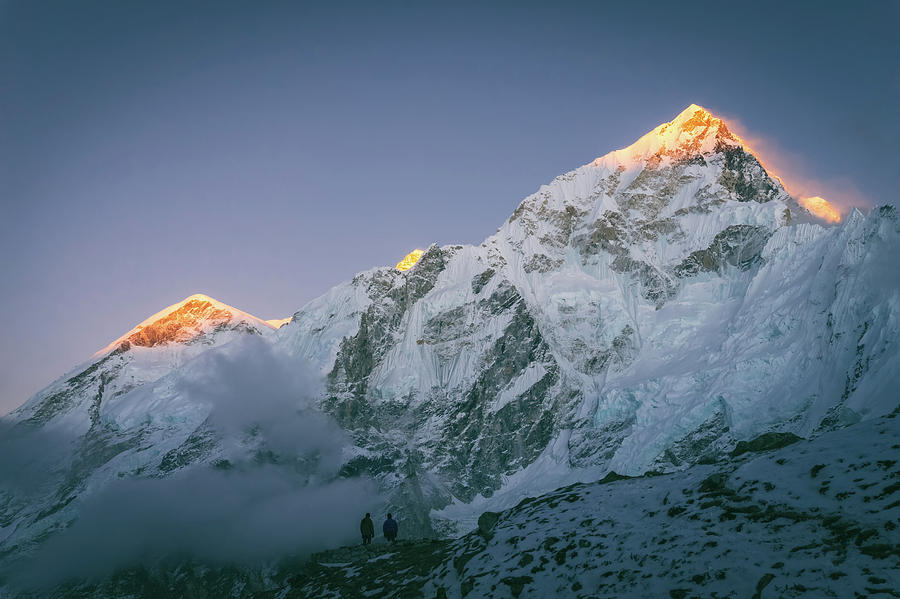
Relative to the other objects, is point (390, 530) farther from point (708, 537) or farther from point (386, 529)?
point (708, 537)

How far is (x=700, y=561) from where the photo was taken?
16172 mm

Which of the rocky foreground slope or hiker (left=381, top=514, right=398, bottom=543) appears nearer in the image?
the rocky foreground slope

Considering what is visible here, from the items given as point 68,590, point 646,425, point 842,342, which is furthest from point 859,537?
point 68,590

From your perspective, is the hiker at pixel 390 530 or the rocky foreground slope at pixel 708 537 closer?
the rocky foreground slope at pixel 708 537

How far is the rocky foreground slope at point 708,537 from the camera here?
47.5ft

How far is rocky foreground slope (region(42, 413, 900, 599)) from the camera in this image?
1449 centimetres

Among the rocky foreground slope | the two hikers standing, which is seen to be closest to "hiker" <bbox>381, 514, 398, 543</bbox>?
the two hikers standing

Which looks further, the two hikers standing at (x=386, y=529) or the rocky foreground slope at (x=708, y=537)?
the two hikers standing at (x=386, y=529)

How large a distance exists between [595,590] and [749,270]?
19805 cm

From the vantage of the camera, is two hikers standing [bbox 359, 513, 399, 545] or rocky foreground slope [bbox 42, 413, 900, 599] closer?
rocky foreground slope [bbox 42, 413, 900, 599]

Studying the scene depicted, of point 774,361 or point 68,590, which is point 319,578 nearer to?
point 774,361

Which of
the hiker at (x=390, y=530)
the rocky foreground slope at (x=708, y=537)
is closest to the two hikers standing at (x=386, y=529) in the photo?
the hiker at (x=390, y=530)

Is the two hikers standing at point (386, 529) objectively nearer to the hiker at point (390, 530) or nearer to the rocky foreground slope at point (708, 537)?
the hiker at point (390, 530)

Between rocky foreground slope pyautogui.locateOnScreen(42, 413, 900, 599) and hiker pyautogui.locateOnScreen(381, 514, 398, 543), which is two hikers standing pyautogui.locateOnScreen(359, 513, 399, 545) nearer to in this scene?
hiker pyautogui.locateOnScreen(381, 514, 398, 543)
